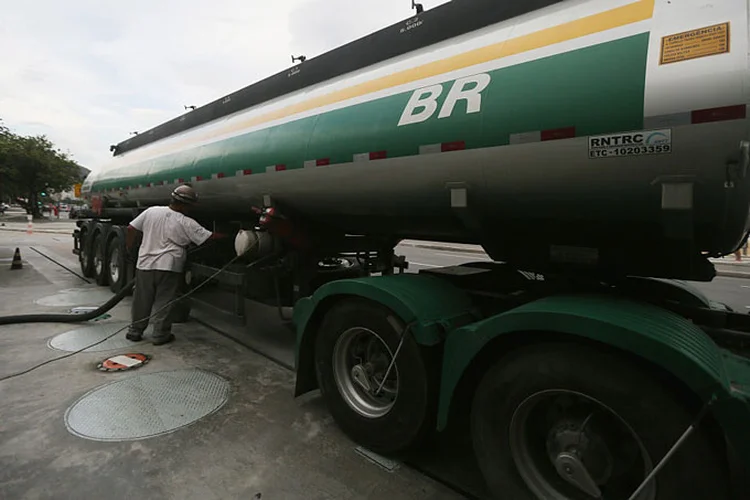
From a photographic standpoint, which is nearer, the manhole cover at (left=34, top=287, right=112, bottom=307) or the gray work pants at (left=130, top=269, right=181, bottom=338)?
the gray work pants at (left=130, top=269, right=181, bottom=338)

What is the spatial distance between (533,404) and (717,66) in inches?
66.7

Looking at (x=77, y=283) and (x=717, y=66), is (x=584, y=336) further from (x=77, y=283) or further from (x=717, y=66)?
(x=77, y=283)

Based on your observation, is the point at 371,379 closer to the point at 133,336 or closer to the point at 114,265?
the point at 133,336

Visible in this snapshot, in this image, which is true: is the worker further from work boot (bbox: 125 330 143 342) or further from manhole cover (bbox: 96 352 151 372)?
manhole cover (bbox: 96 352 151 372)

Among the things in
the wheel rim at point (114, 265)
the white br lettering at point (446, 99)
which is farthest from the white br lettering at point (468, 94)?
the wheel rim at point (114, 265)

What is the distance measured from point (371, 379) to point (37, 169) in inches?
2133

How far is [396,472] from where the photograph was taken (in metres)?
2.63

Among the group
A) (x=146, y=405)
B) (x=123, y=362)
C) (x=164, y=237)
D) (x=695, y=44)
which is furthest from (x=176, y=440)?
(x=695, y=44)

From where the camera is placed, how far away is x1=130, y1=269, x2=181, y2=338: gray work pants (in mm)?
5070

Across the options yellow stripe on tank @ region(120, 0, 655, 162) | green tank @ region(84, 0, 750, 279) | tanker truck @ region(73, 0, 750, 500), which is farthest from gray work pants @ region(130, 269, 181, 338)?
yellow stripe on tank @ region(120, 0, 655, 162)

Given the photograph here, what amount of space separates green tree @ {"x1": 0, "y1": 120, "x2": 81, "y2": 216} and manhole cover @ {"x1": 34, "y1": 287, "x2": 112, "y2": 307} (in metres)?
42.9

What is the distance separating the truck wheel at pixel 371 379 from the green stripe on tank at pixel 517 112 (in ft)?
3.91

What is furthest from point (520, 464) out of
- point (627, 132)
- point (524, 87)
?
point (524, 87)

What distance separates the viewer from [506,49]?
2.53 meters
